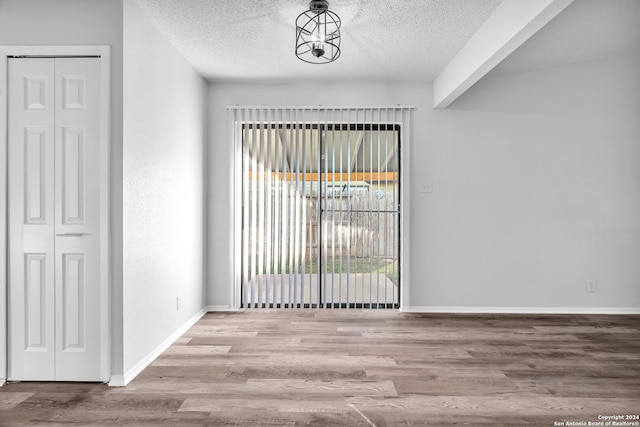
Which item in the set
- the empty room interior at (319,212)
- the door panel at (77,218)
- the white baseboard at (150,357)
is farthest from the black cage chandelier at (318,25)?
the white baseboard at (150,357)

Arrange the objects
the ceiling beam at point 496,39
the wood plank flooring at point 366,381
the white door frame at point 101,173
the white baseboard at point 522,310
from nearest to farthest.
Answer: the wood plank flooring at point 366,381, the ceiling beam at point 496,39, the white door frame at point 101,173, the white baseboard at point 522,310

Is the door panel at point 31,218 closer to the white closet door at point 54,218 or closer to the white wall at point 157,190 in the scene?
the white closet door at point 54,218

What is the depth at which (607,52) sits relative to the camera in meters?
4.30

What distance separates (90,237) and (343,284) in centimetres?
272

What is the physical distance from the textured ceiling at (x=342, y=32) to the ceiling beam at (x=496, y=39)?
0.08 meters

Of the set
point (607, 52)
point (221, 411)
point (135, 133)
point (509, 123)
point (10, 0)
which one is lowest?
point (221, 411)

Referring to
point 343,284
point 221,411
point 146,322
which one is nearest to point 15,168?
point 146,322

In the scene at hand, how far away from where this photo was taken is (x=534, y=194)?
4.49 metres

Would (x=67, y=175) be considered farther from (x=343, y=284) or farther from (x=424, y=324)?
(x=424, y=324)

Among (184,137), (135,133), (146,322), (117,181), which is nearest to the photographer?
(117,181)

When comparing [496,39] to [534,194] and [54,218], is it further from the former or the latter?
[54,218]

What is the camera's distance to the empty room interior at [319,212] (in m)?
2.62

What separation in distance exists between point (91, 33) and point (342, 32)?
1785mm

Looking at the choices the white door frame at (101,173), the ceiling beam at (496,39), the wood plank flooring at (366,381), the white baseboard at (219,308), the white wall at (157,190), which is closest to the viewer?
the wood plank flooring at (366,381)
